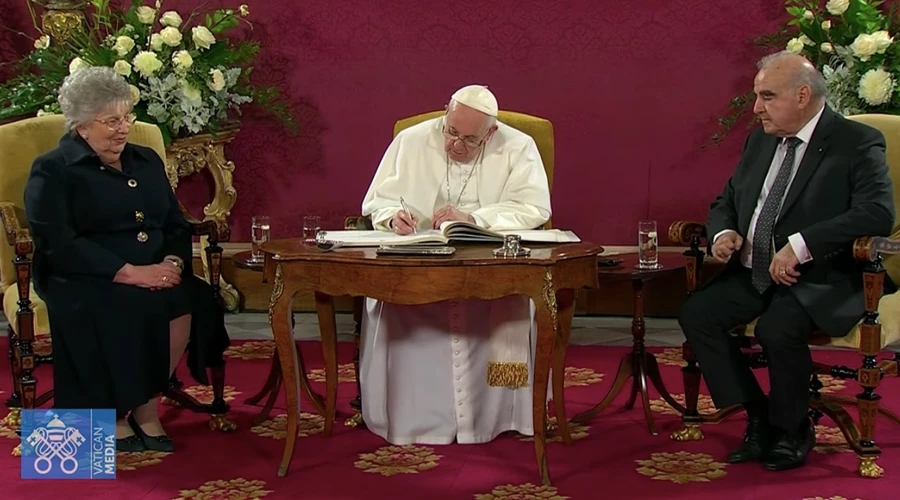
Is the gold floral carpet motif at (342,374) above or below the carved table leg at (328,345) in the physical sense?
below

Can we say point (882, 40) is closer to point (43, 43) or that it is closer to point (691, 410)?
point (691, 410)

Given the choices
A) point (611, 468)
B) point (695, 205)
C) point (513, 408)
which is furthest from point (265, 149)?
point (611, 468)

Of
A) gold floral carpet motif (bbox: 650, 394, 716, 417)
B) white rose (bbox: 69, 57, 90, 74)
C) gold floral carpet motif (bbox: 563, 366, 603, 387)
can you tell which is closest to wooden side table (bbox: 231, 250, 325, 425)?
gold floral carpet motif (bbox: 563, 366, 603, 387)

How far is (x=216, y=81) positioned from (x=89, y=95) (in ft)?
6.54

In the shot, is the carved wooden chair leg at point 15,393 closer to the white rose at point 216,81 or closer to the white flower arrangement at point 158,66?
the white flower arrangement at point 158,66

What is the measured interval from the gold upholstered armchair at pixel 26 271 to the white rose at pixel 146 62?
1051mm

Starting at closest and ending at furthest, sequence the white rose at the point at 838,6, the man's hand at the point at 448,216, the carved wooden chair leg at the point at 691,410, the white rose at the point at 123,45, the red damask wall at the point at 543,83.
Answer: the carved wooden chair leg at the point at 691,410 < the man's hand at the point at 448,216 < the white rose at the point at 838,6 < the white rose at the point at 123,45 < the red damask wall at the point at 543,83

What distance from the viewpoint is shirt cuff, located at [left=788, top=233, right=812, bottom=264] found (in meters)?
3.90

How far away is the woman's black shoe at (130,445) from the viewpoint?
163 inches

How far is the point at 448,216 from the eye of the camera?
14.3 ft

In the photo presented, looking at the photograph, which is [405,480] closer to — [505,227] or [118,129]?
[505,227]

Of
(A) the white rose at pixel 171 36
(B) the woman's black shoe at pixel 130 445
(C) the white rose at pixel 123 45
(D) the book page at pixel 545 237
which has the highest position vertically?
(A) the white rose at pixel 171 36

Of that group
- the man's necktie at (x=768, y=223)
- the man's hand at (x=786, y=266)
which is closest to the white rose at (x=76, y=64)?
the man's necktie at (x=768, y=223)

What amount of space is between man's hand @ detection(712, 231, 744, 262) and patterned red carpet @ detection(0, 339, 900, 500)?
2.30 ft
